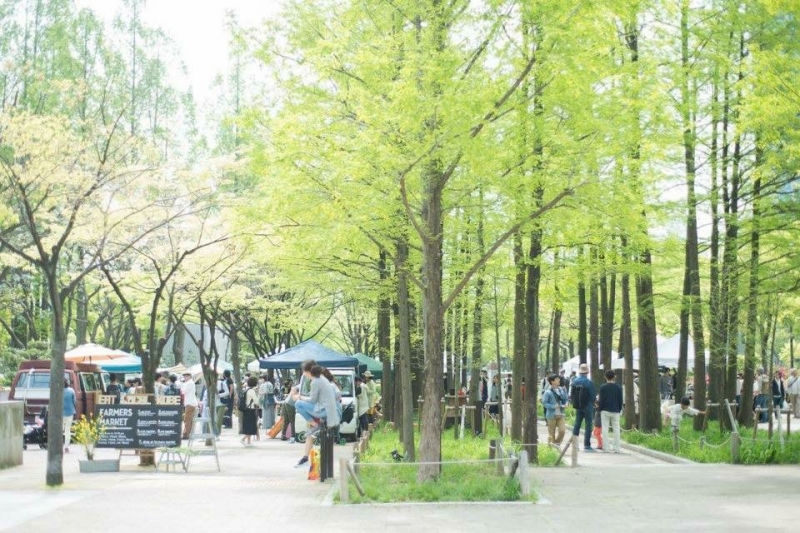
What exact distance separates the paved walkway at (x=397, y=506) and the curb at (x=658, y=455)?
3.95 feet

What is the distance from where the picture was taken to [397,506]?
11.7 meters

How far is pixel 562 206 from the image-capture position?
46.1 feet

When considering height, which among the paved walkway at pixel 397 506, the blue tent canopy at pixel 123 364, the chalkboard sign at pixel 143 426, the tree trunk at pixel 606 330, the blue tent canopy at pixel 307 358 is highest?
the tree trunk at pixel 606 330

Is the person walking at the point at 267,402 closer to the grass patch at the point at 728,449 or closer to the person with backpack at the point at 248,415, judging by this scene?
the person with backpack at the point at 248,415

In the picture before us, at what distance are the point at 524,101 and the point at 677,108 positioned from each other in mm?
7830

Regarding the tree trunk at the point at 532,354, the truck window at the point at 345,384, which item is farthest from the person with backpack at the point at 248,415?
the tree trunk at the point at 532,354

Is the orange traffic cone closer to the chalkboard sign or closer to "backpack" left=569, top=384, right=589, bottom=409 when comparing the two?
the chalkboard sign

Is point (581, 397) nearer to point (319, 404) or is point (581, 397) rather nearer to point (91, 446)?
point (319, 404)

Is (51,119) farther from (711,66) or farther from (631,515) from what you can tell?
(711,66)

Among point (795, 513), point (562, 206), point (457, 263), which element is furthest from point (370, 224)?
point (795, 513)

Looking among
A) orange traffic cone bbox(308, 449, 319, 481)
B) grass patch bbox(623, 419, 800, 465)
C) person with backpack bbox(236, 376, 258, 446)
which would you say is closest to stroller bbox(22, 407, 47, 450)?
person with backpack bbox(236, 376, 258, 446)

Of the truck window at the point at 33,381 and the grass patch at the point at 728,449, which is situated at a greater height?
the truck window at the point at 33,381

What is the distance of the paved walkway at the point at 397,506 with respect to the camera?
10305 millimetres

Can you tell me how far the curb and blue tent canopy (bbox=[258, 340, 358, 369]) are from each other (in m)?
9.73
